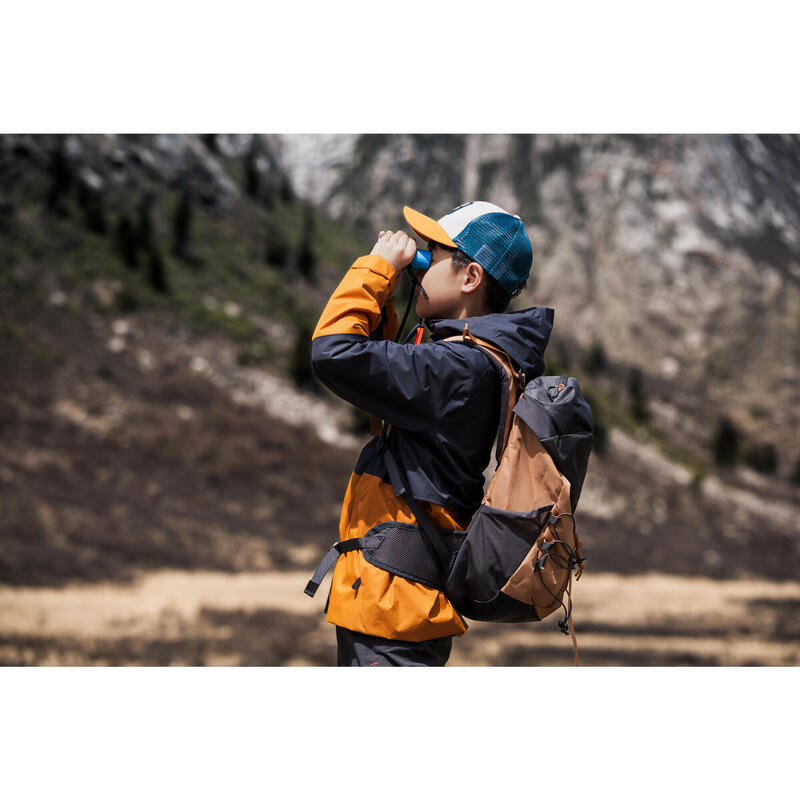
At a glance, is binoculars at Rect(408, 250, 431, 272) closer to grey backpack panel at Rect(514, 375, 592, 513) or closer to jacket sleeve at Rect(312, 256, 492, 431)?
jacket sleeve at Rect(312, 256, 492, 431)

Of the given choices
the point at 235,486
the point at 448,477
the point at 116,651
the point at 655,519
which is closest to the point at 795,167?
the point at 655,519

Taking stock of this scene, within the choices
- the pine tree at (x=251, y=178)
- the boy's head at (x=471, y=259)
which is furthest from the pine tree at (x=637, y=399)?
the boy's head at (x=471, y=259)

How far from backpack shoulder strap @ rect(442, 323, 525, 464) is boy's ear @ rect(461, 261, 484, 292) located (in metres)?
0.16

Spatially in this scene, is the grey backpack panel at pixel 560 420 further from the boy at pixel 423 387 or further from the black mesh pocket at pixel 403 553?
the black mesh pocket at pixel 403 553

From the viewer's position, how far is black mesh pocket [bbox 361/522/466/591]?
2092 mm

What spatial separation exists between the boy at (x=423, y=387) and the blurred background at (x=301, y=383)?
9391 mm

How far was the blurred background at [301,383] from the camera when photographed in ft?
46.5

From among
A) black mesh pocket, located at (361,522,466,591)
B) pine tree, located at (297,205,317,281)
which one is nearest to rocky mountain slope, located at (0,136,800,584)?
pine tree, located at (297,205,317,281)

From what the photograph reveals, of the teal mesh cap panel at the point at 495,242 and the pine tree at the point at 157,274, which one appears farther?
the pine tree at the point at 157,274

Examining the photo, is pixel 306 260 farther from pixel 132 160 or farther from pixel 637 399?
pixel 637 399

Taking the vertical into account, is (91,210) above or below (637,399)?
above

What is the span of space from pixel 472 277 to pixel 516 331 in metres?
0.23

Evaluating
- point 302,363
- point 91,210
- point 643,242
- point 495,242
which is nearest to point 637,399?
point 643,242

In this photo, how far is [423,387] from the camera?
2.07 m
